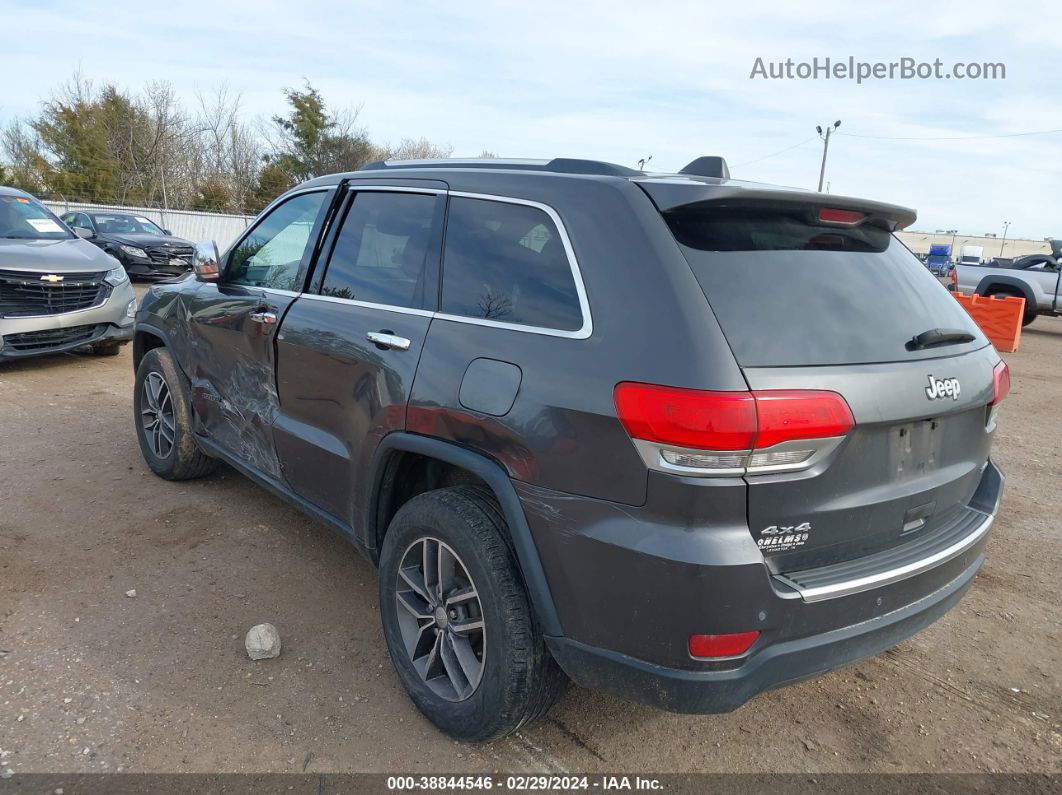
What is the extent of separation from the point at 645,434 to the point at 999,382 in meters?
1.54

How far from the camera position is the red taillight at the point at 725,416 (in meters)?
1.89

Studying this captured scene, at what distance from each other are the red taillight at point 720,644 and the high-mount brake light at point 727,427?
0.44 meters

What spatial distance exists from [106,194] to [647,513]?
123ft

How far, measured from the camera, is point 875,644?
226 centimetres

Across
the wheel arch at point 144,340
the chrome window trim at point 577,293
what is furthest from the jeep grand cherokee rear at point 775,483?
the wheel arch at point 144,340

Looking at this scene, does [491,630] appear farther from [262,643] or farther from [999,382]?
[999,382]

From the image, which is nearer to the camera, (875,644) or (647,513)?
(647,513)

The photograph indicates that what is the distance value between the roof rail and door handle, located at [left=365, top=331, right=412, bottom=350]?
69 centimetres

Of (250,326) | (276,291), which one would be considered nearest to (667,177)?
(276,291)

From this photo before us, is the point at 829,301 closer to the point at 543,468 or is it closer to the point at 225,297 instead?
the point at 543,468

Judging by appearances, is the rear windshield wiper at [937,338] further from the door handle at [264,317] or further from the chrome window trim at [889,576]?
the door handle at [264,317]

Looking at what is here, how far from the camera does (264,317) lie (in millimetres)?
3473

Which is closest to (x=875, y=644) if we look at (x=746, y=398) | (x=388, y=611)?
(x=746, y=398)

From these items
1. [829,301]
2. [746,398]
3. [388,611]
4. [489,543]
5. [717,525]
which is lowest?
[388,611]
